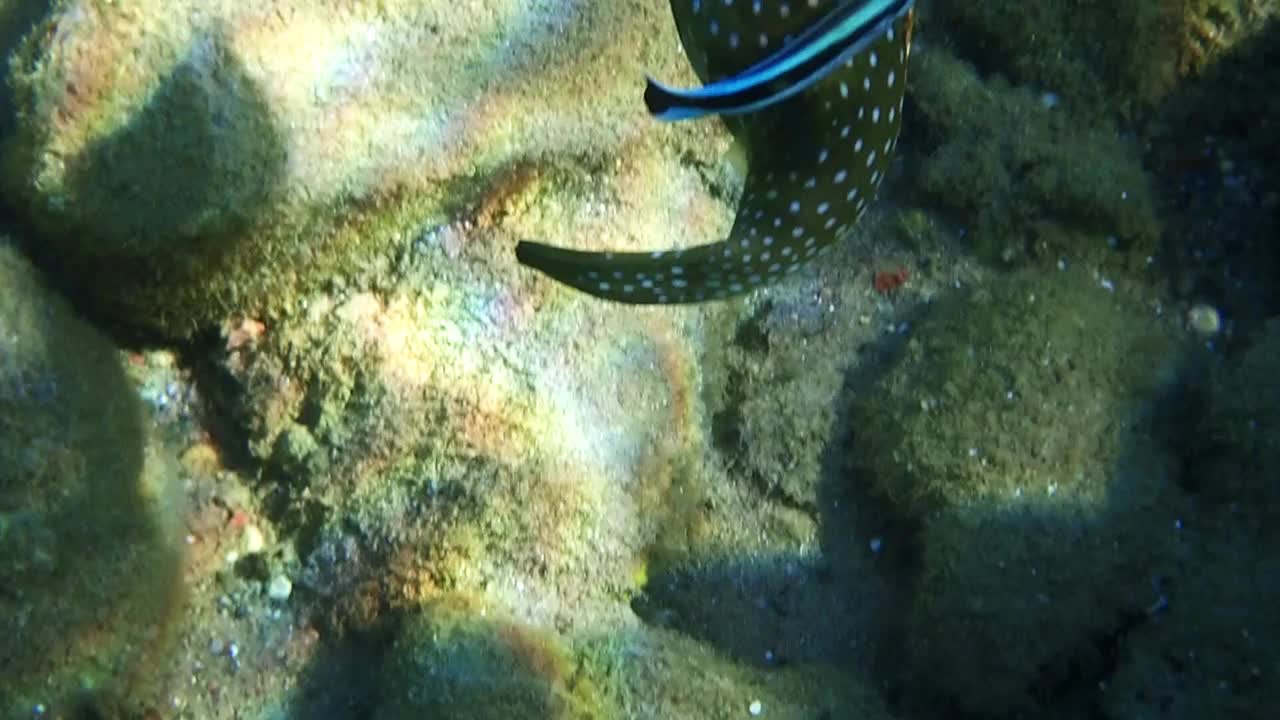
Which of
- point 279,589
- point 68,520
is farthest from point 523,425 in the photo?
point 68,520

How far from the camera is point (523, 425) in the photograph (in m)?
3.27

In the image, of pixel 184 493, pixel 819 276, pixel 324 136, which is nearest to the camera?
pixel 324 136

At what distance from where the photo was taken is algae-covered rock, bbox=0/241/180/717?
2807 mm

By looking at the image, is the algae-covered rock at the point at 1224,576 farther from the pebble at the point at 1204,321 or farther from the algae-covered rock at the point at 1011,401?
the pebble at the point at 1204,321

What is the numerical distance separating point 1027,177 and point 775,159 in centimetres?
244

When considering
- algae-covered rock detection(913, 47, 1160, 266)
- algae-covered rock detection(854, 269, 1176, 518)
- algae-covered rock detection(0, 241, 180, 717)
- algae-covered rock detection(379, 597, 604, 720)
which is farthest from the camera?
algae-covered rock detection(913, 47, 1160, 266)

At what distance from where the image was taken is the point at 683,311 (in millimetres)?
3889

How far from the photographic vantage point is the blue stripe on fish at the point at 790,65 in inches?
66.8

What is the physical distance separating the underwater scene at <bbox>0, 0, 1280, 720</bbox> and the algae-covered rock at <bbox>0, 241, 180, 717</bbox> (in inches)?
0.4

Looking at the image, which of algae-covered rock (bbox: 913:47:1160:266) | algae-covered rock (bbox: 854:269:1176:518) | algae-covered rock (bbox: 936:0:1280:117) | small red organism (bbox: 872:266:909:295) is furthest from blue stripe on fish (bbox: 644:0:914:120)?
algae-covered rock (bbox: 936:0:1280:117)

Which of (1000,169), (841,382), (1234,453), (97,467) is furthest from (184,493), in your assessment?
(1234,453)

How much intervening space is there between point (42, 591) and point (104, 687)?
14.3 inches

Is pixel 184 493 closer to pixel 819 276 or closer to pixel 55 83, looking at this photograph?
pixel 55 83

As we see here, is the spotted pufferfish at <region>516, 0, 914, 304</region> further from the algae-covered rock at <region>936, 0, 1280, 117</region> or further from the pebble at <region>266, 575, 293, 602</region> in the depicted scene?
the algae-covered rock at <region>936, 0, 1280, 117</region>
